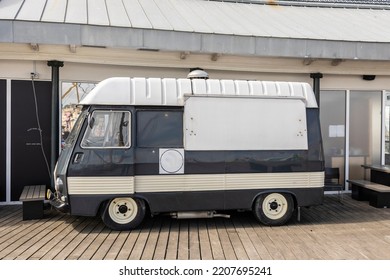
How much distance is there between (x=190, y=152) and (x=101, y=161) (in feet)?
4.40

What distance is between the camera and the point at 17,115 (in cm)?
698

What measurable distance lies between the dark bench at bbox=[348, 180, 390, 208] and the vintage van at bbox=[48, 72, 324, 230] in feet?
6.31

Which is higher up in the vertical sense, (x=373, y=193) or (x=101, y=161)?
(x=101, y=161)

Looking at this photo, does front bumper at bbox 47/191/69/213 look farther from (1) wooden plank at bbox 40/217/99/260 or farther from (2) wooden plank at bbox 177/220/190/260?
(2) wooden plank at bbox 177/220/190/260

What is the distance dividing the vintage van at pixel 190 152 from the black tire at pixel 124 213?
0.02m

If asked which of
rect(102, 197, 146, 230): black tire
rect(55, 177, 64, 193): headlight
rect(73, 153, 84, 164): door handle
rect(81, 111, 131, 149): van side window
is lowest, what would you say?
rect(102, 197, 146, 230): black tire

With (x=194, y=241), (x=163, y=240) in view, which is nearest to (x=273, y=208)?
(x=194, y=241)

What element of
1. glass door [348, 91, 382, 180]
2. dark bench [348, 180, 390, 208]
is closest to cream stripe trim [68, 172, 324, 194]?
dark bench [348, 180, 390, 208]

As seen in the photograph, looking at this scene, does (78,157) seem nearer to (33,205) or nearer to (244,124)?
(33,205)

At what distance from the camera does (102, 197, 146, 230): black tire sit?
17.3 feet

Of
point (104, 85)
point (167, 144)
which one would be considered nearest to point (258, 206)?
point (167, 144)

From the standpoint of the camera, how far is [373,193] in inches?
278

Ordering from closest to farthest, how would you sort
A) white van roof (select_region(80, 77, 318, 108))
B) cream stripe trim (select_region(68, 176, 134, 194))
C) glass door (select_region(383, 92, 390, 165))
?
cream stripe trim (select_region(68, 176, 134, 194)), white van roof (select_region(80, 77, 318, 108)), glass door (select_region(383, 92, 390, 165))

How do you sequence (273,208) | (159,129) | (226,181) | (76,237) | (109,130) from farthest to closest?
(273,208) → (226,181) → (159,129) → (109,130) → (76,237)
